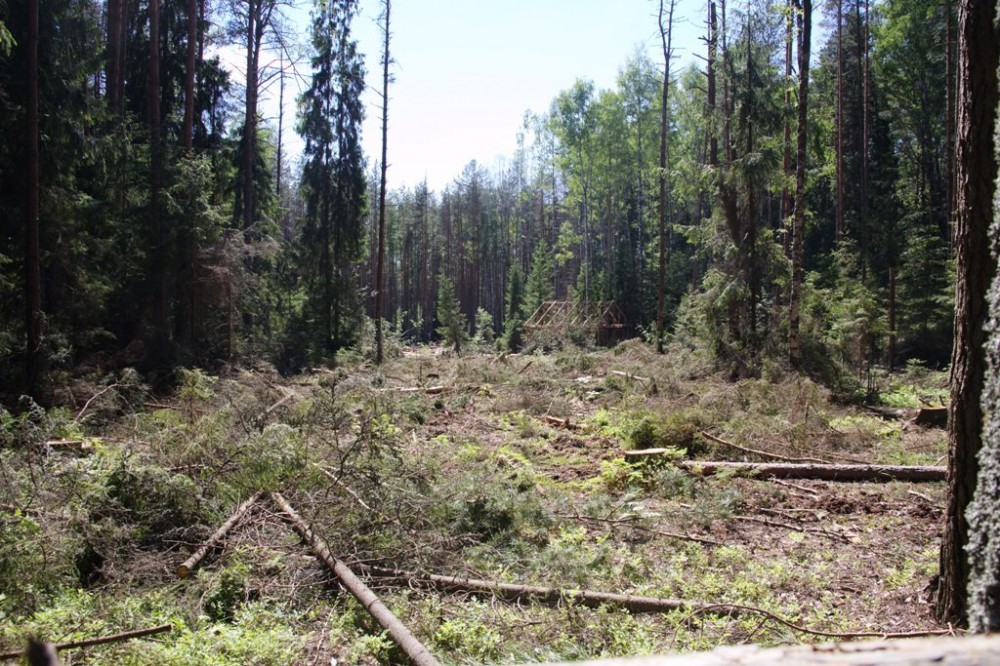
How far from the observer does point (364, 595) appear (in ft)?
15.2

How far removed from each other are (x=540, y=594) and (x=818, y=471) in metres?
5.15

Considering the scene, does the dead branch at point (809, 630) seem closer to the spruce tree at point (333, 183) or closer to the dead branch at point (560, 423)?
the dead branch at point (560, 423)

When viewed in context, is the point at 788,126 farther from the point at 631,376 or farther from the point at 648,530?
the point at 648,530

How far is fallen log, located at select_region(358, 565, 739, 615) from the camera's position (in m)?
4.61

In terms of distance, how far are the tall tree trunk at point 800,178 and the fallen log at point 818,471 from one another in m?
6.73

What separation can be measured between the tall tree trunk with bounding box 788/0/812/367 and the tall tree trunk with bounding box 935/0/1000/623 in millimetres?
11030

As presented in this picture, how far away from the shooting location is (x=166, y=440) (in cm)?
745

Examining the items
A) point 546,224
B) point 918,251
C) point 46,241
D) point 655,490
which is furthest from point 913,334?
point 546,224

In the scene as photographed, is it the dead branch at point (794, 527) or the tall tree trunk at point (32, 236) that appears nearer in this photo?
the dead branch at point (794, 527)

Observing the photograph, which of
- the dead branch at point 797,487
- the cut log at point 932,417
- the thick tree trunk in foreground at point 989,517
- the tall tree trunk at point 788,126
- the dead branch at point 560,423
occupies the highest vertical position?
the tall tree trunk at point 788,126

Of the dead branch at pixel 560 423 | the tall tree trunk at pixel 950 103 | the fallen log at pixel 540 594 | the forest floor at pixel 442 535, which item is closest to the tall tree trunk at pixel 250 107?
the forest floor at pixel 442 535

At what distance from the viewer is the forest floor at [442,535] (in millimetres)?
4262

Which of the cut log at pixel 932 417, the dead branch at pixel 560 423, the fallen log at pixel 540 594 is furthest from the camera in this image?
the dead branch at pixel 560 423

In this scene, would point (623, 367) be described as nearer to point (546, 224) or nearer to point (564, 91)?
point (564, 91)
